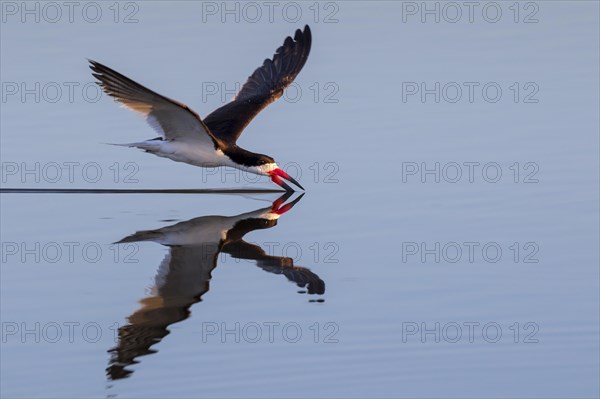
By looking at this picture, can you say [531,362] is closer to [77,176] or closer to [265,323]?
[265,323]

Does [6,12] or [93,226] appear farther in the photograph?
[6,12]

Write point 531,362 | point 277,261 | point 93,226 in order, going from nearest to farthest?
point 531,362 → point 277,261 → point 93,226

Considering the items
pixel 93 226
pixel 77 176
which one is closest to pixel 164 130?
pixel 77 176

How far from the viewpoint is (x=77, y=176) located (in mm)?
11867

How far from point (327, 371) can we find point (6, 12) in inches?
450

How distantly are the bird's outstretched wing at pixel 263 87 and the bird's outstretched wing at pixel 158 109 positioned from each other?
90 centimetres

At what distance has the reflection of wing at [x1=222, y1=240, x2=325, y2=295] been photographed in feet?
29.2

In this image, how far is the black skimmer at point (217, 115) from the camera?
36.0 ft

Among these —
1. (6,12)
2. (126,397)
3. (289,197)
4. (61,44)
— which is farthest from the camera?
(6,12)

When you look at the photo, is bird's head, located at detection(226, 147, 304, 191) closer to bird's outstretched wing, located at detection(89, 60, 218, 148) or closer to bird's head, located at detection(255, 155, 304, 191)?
bird's head, located at detection(255, 155, 304, 191)

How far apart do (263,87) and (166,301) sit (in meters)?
5.55

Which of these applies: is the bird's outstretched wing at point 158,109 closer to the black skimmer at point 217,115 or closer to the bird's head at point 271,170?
the black skimmer at point 217,115

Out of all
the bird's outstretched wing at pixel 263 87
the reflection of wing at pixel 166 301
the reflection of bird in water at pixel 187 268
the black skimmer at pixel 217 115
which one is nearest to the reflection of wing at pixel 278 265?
the reflection of bird in water at pixel 187 268

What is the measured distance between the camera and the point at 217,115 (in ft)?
43.1
